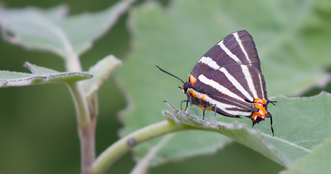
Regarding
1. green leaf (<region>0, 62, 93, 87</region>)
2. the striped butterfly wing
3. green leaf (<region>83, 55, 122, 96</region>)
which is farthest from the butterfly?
green leaf (<region>0, 62, 93, 87</region>)

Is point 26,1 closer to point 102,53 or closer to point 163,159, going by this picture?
point 102,53

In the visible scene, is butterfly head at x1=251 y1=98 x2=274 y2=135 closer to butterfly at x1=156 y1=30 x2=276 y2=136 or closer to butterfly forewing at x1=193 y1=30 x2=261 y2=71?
butterfly at x1=156 y1=30 x2=276 y2=136

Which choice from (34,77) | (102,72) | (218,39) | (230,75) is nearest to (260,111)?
(230,75)

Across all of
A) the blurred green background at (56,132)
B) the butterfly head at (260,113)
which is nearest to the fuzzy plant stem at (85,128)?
the butterfly head at (260,113)

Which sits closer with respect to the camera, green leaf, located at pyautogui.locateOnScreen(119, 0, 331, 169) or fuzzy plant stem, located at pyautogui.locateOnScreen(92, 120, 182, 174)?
fuzzy plant stem, located at pyautogui.locateOnScreen(92, 120, 182, 174)

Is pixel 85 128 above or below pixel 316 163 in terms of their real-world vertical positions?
above

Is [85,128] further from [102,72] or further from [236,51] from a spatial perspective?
[236,51]
